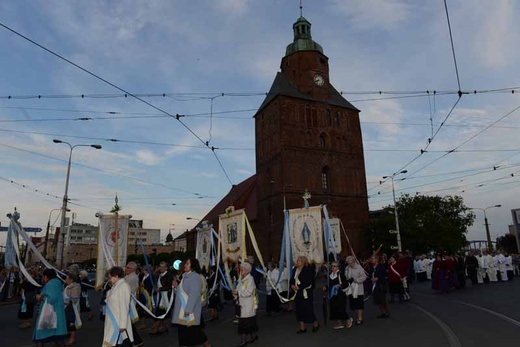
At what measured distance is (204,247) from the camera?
15172 millimetres

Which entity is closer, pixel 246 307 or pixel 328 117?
pixel 246 307

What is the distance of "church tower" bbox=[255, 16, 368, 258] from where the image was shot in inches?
1624

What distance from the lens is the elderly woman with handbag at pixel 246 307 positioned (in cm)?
820

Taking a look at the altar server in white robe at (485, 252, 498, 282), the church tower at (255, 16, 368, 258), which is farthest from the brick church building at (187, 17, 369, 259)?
the altar server in white robe at (485, 252, 498, 282)

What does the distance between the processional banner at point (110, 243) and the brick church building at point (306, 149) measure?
88.8 ft

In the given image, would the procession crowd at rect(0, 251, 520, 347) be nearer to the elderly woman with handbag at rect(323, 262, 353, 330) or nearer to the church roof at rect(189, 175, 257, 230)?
the elderly woman with handbag at rect(323, 262, 353, 330)

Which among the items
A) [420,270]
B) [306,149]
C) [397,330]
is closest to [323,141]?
[306,149]

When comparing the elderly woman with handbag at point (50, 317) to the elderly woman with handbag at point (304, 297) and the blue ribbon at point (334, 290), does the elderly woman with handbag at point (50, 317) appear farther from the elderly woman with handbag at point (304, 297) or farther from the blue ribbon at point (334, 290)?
the blue ribbon at point (334, 290)

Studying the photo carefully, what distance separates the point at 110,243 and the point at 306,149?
3149 cm

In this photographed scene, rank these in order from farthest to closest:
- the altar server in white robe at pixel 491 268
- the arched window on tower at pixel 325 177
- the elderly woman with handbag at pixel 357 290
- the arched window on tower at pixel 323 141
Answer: the arched window on tower at pixel 323 141
the arched window on tower at pixel 325 177
the altar server in white robe at pixel 491 268
the elderly woman with handbag at pixel 357 290

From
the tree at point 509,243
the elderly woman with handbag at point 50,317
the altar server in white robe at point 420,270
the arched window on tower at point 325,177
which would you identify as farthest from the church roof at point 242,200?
the tree at point 509,243

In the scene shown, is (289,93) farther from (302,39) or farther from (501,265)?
(501,265)

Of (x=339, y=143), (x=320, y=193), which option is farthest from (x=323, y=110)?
(x=320, y=193)

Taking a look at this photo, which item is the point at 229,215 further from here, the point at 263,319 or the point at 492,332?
the point at 492,332
